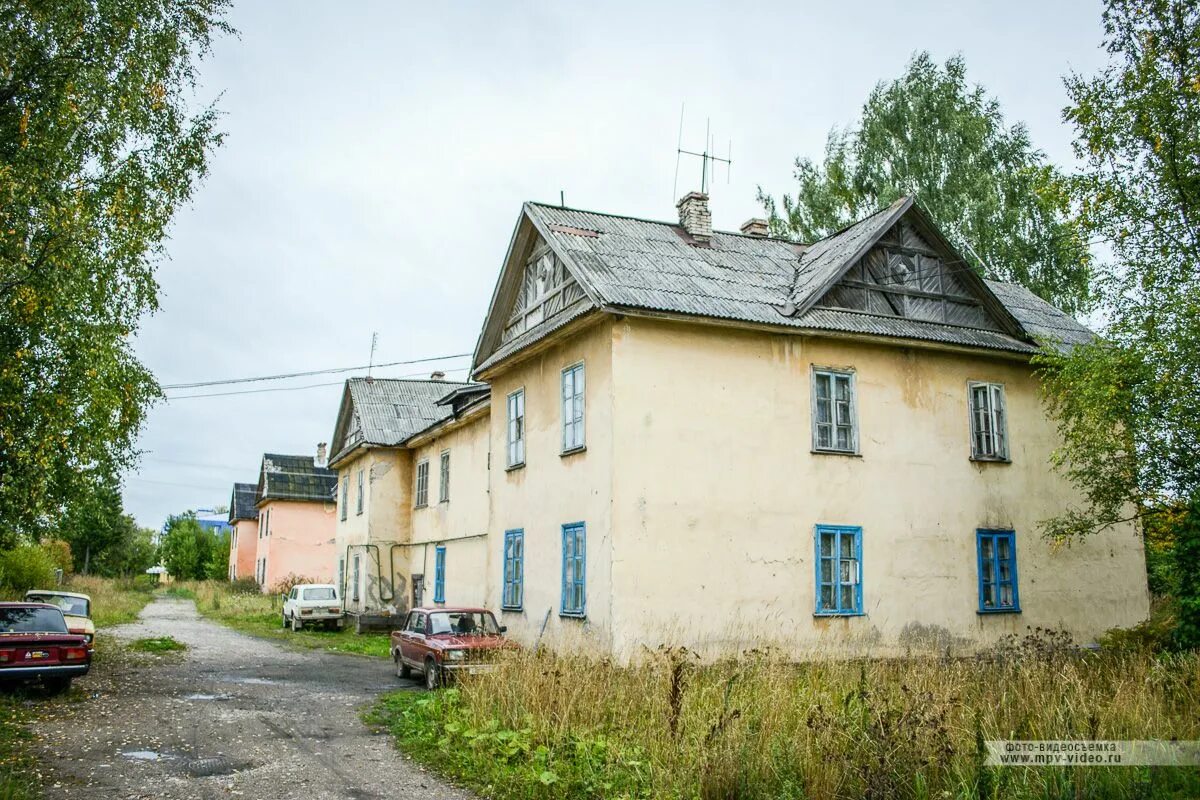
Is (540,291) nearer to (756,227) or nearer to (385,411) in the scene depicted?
(756,227)

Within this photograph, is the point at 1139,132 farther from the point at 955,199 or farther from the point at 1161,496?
the point at 955,199

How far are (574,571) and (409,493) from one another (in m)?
15.5

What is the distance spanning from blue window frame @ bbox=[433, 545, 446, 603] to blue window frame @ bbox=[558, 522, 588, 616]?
9866mm

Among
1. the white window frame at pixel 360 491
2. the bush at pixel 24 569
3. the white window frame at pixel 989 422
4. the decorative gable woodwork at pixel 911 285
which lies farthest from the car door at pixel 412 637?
the bush at pixel 24 569

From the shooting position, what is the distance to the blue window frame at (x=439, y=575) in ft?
82.1

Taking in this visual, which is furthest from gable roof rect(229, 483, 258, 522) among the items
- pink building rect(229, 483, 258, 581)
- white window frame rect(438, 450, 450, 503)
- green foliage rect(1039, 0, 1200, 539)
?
green foliage rect(1039, 0, 1200, 539)

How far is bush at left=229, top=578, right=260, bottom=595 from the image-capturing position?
50281mm

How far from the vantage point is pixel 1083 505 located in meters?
18.0

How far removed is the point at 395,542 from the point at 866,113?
2236 centimetres

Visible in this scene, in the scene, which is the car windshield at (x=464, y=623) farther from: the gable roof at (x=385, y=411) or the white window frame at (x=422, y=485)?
the gable roof at (x=385, y=411)

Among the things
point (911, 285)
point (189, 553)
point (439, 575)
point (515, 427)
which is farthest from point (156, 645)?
point (189, 553)

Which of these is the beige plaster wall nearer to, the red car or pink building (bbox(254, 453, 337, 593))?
the red car

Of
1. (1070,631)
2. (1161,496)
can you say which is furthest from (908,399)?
(1070,631)

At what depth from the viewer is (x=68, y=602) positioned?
19.8 m
